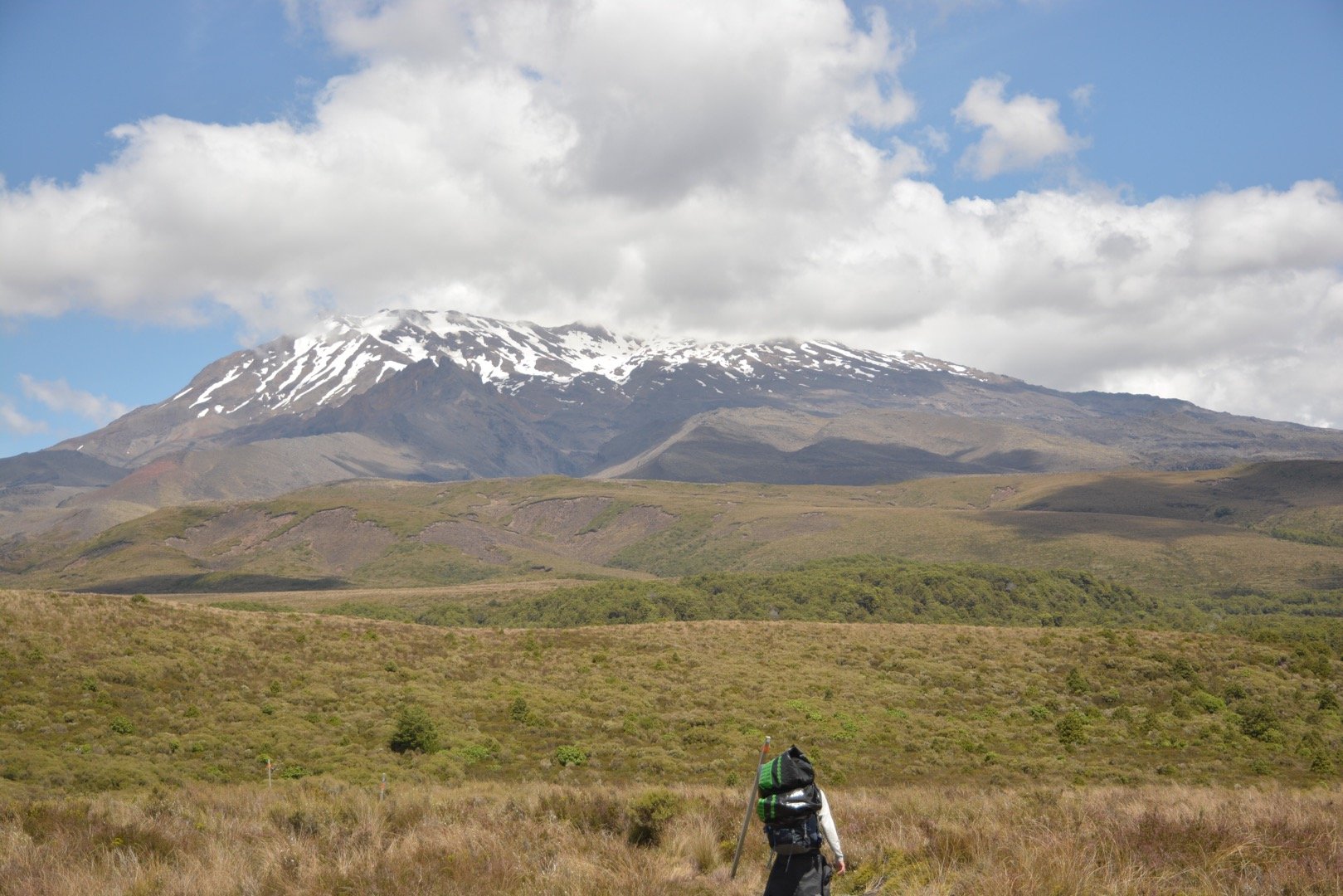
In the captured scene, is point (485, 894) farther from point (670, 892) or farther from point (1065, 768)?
point (1065, 768)

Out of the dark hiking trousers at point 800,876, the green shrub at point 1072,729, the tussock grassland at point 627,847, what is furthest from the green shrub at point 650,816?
the green shrub at point 1072,729

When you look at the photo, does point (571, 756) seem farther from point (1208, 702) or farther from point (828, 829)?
point (1208, 702)

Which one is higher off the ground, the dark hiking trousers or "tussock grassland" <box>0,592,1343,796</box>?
the dark hiking trousers

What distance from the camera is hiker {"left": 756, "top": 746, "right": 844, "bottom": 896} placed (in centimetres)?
901

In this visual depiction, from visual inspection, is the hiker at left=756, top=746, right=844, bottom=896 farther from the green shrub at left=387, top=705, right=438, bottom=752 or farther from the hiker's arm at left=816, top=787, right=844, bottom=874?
the green shrub at left=387, top=705, right=438, bottom=752

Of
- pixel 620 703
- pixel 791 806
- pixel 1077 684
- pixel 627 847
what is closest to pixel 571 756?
pixel 620 703

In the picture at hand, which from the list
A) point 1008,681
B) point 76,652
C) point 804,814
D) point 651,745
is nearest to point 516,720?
point 651,745

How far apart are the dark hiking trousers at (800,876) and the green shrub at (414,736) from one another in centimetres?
2308

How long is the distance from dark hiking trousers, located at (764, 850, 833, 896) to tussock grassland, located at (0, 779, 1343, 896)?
1882 mm

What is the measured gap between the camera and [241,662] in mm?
38031

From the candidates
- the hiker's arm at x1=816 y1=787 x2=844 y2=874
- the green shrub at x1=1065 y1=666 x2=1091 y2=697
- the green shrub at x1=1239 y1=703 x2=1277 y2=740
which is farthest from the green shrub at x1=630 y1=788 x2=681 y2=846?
the green shrub at x1=1065 y1=666 x2=1091 y2=697

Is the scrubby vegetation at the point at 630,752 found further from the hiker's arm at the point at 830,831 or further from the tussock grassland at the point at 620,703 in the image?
the hiker's arm at the point at 830,831

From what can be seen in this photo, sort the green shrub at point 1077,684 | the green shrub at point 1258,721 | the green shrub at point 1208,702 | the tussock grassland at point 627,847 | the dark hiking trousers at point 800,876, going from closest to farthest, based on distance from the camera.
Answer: the dark hiking trousers at point 800,876, the tussock grassland at point 627,847, the green shrub at point 1258,721, the green shrub at point 1208,702, the green shrub at point 1077,684

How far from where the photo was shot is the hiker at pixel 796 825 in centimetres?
901
